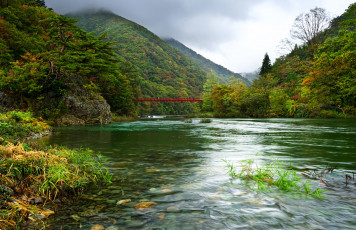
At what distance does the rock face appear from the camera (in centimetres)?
2603

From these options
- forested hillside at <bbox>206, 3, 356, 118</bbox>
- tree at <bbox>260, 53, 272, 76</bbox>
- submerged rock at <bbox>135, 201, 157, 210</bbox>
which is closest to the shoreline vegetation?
submerged rock at <bbox>135, 201, 157, 210</bbox>

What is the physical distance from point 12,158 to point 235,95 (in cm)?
5292

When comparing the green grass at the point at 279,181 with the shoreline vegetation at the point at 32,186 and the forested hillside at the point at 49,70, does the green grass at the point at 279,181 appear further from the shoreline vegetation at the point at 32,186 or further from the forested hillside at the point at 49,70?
the forested hillside at the point at 49,70

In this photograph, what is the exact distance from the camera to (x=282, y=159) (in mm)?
6711

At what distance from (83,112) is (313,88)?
100 feet

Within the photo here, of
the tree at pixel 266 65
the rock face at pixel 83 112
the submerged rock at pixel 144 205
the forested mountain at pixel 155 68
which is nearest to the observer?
the submerged rock at pixel 144 205

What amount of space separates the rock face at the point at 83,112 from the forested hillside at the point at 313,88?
93.9ft

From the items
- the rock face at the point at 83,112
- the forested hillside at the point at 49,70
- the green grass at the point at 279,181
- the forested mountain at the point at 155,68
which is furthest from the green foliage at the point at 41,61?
the forested mountain at the point at 155,68

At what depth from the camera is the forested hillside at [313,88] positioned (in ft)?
Answer: 89.3

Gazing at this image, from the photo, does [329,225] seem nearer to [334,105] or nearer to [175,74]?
[334,105]

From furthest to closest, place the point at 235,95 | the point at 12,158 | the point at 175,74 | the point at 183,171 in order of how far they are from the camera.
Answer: the point at 175,74, the point at 235,95, the point at 183,171, the point at 12,158

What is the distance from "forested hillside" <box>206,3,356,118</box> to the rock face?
93.9 ft

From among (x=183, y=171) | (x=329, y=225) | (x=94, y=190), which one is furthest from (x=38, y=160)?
(x=329, y=225)

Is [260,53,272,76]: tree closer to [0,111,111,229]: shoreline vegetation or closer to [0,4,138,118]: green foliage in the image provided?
[0,4,138,118]: green foliage
